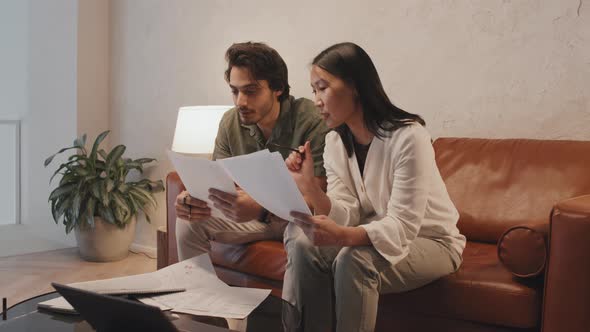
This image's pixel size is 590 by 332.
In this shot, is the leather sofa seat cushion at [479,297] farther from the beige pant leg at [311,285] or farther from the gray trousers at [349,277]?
the beige pant leg at [311,285]

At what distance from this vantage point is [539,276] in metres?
1.54

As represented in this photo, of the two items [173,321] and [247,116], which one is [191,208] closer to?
[247,116]

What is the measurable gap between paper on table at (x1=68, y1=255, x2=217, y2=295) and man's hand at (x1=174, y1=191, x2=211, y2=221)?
0.36 meters

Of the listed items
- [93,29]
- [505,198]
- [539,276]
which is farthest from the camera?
[93,29]

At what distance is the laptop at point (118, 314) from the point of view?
979 millimetres

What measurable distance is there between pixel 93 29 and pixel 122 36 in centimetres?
18

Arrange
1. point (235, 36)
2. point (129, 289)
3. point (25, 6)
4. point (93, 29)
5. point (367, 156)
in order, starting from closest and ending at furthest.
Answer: point (129, 289), point (367, 156), point (235, 36), point (93, 29), point (25, 6)

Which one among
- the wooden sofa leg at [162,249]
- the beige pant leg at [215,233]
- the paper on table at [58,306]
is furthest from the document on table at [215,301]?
the wooden sofa leg at [162,249]

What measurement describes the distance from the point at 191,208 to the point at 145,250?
1.90 meters

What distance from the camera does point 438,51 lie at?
2422 mm

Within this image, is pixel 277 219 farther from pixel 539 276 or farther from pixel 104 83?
pixel 104 83

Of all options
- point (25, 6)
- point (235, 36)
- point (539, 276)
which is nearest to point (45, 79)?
point (25, 6)

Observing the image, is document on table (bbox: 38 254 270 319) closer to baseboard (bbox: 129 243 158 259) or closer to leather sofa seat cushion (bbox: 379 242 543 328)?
leather sofa seat cushion (bbox: 379 242 543 328)

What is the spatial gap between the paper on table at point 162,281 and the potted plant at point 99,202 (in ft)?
6.16
